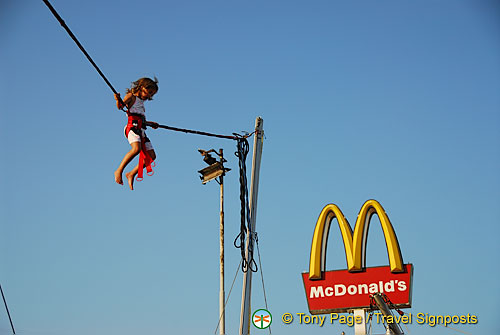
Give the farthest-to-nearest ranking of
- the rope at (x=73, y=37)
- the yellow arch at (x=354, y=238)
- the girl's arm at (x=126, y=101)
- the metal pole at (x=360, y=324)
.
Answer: the yellow arch at (x=354, y=238), the metal pole at (x=360, y=324), the girl's arm at (x=126, y=101), the rope at (x=73, y=37)

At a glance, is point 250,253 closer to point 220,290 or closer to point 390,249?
point 220,290

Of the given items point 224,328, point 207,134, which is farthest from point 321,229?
point 207,134

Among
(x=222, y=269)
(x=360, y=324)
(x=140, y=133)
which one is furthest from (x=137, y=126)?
(x=360, y=324)

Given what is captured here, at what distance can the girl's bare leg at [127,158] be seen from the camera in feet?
25.5

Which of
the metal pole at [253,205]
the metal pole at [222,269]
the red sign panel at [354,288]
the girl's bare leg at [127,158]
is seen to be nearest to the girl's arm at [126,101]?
the girl's bare leg at [127,158]

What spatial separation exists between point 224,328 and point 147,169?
7529 millimetres

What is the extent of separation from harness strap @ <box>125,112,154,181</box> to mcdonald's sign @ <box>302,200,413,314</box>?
12.0 m

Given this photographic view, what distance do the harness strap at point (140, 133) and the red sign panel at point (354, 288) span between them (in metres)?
13.1

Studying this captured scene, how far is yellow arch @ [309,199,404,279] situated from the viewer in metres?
18.8

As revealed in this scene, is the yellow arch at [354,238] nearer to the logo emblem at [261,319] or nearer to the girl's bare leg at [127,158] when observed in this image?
the logo emblem at [261,319]

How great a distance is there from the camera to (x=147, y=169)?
313 inches

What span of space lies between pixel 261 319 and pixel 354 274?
24.7ft

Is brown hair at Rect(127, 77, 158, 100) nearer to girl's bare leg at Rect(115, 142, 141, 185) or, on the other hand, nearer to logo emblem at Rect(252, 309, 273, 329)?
girl's bare leg at Rect(115, 142, 141, 185)

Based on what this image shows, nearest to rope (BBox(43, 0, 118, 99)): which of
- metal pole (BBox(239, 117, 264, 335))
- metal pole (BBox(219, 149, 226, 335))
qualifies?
metal pole (BBox(239, 117, 264, 335))
